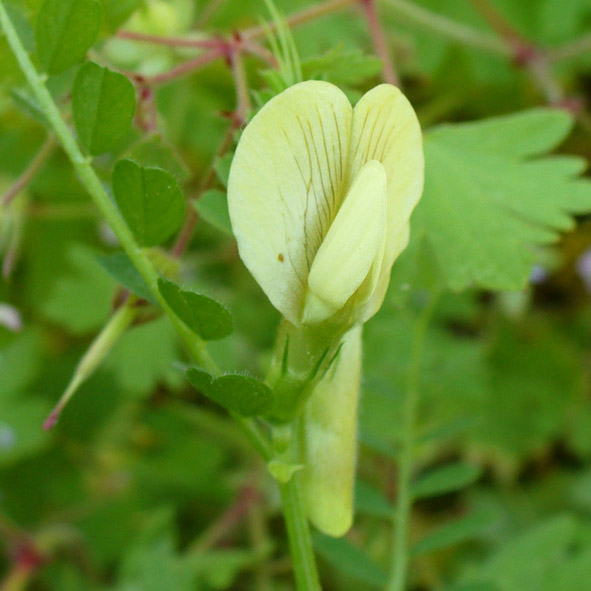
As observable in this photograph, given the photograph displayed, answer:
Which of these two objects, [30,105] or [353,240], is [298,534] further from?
[30,105]

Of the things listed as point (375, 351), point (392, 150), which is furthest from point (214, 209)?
point (375, 351)

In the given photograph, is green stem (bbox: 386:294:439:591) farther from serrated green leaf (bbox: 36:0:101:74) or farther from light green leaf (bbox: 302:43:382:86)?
serrated green leaf (bbox: 36:0:101:74)

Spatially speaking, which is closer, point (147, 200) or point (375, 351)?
point (147, 200)

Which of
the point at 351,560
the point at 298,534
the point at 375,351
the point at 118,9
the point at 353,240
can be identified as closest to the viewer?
the point at 353,240

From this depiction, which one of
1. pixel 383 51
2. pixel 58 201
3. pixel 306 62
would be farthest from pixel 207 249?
pixel 306 62

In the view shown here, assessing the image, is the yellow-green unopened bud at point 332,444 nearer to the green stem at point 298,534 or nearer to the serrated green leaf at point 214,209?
the green stem at point 298,534

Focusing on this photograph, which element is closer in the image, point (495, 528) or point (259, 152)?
point (259, 152)

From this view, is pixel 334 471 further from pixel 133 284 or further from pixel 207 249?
pixel 207 249
